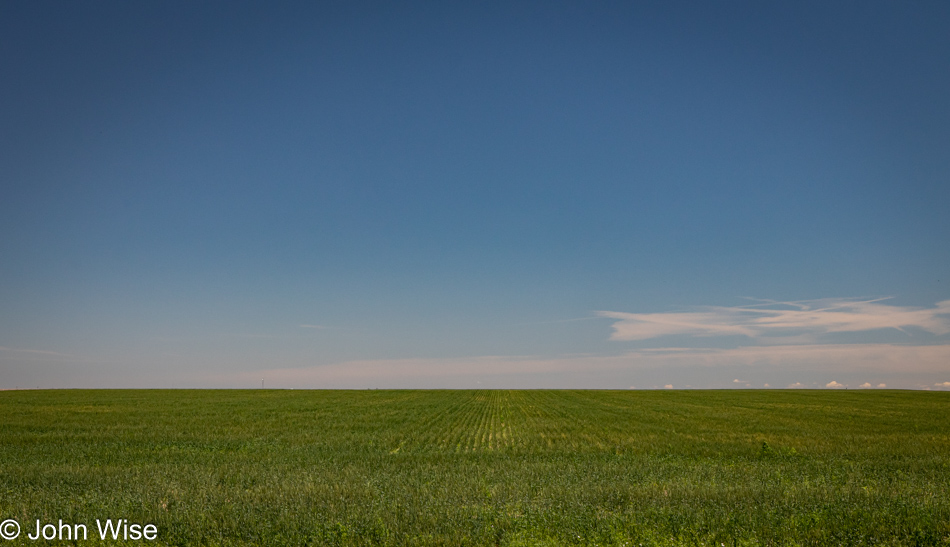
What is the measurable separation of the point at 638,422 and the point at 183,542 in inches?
1197

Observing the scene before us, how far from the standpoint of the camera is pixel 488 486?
14.0 meters

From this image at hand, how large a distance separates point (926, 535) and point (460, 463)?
12.5 m

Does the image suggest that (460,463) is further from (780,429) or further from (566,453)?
(780,429)

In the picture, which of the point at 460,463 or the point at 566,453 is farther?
the point at 566,453

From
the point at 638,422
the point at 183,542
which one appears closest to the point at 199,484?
the point at 183,542

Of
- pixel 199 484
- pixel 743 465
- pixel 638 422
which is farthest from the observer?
pixel 638 422

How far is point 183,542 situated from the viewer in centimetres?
1006

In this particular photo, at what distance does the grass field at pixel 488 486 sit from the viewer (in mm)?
10305

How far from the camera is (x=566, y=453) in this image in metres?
21.5

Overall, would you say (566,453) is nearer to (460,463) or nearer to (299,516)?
(460,463)

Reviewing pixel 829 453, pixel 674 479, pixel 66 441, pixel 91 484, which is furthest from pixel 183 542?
pixel 829 453

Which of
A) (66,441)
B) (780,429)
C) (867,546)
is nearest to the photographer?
(867,546)

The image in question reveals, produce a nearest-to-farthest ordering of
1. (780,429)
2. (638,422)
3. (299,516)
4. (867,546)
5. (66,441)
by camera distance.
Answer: (867,546)
(299,516)
(66,441)
(780,429)
(638,422)

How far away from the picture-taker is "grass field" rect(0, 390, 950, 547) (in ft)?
33.8
